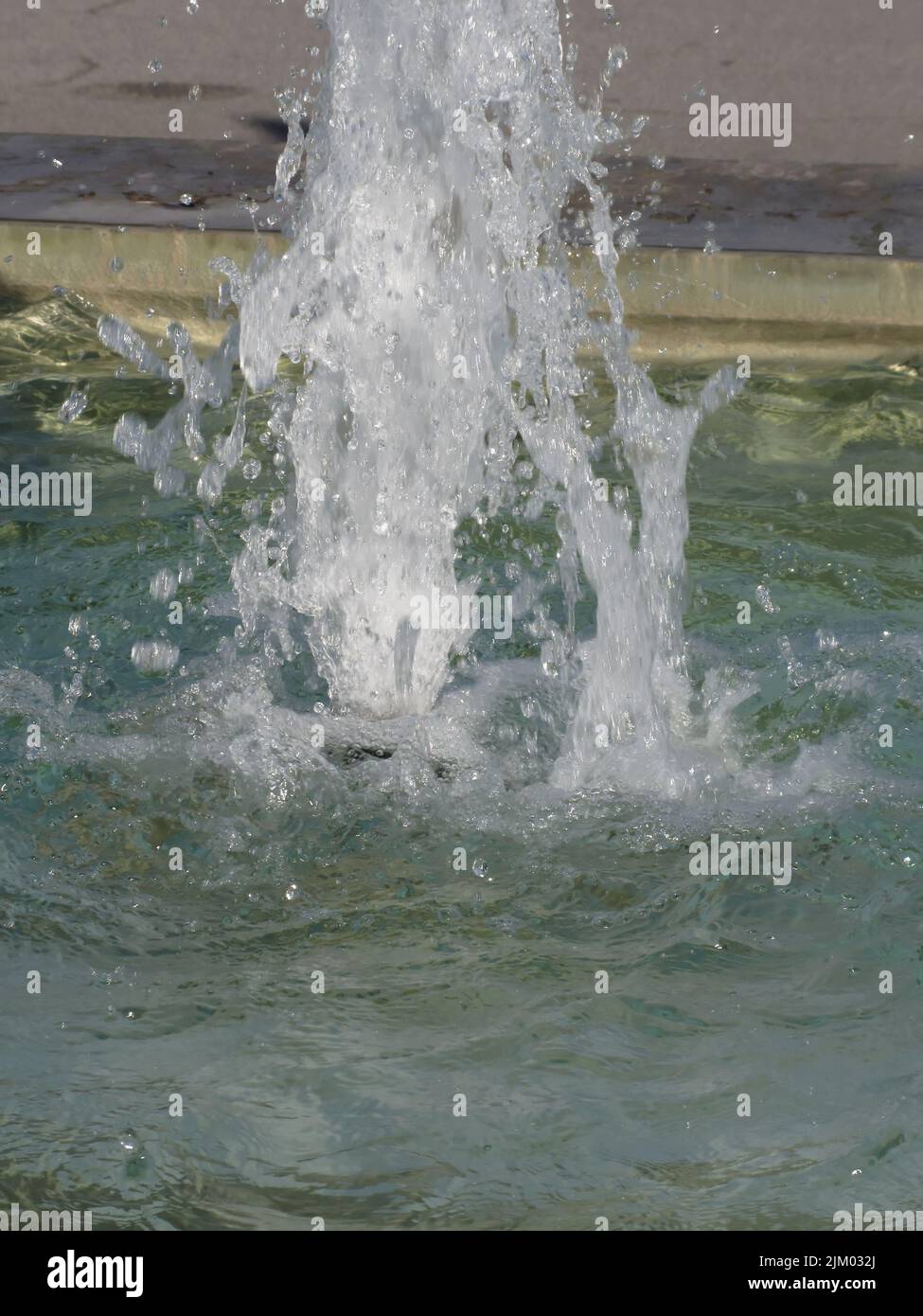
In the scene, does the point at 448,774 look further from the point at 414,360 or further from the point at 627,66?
the point at 627,66

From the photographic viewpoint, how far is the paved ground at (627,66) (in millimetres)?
7137

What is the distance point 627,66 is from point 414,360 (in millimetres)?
4034

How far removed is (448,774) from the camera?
3.42 m

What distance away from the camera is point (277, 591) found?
12.8 feet

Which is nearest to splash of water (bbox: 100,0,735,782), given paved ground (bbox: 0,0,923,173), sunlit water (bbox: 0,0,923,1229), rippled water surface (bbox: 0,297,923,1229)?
sunlit water (bbox: 0,0,923,1229)

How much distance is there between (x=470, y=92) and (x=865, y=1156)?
2.45 m

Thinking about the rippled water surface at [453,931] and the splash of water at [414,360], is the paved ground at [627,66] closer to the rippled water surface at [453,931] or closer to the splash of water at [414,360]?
the splash of water at [414,360]

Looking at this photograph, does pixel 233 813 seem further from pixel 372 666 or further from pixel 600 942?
pixel 600 942

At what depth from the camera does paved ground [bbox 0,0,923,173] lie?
7137 mm

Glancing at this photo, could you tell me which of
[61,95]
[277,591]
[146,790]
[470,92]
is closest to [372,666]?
[277,591]

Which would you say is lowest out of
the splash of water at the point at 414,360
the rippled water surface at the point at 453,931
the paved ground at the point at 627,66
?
the rippled water surface at the point at 453,931

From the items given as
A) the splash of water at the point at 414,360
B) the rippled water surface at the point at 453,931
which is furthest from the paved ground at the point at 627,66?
the rippled water surface at the point at 453,931

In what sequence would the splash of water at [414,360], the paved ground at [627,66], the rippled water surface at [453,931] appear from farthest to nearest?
the paved ground at [627,66] < the splash of water at [414,360] < the rippled water surface at [453,931]

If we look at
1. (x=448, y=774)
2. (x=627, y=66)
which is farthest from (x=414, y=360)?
(x=627, y=66)
